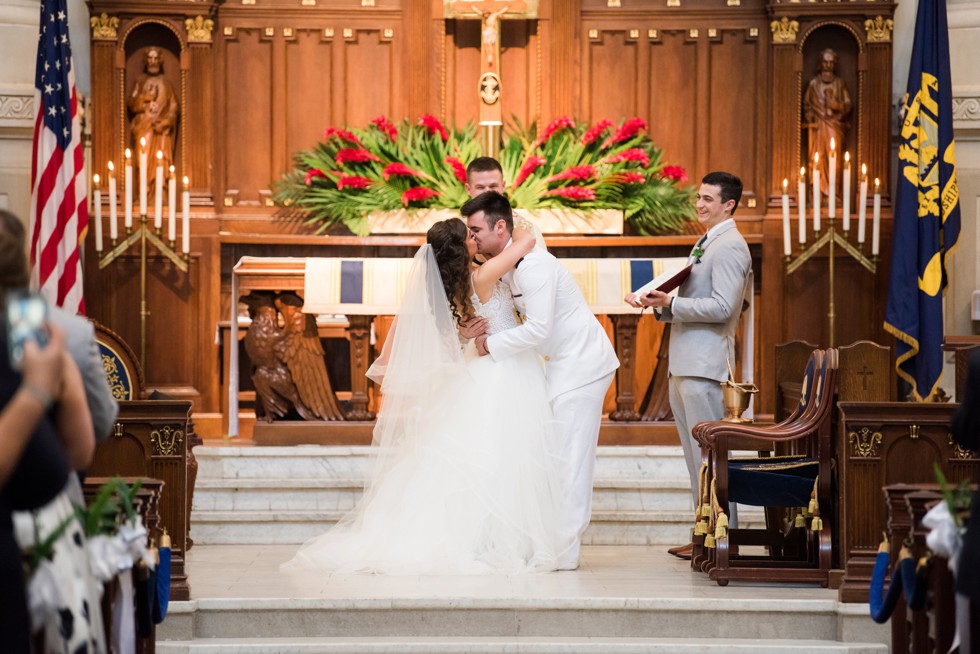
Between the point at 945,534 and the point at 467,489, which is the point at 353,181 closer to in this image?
the point at 467,489

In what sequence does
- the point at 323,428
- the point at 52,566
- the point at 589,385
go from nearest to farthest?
the point at 52,566, the point at 589,385, the point at 323,428

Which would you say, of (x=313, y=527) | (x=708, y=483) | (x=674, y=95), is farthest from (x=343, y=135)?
(x=708, y=483)

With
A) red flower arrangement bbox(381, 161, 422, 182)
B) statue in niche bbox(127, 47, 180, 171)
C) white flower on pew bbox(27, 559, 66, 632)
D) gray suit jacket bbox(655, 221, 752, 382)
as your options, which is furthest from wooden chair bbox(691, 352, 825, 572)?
statue in niche bbox(127, 47, 180, 171)

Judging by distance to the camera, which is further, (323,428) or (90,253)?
(90,253)

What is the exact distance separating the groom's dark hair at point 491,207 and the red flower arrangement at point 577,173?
2955 millimetres

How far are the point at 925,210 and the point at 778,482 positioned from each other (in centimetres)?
321

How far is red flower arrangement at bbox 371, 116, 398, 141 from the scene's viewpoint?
9.82 meters

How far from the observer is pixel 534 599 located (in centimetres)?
575

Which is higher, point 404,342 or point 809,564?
point 404,342

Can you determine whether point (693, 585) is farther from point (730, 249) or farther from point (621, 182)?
point (621, 182)

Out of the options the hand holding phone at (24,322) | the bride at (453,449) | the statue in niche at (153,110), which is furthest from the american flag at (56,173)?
the hand holding phone at (24,322)

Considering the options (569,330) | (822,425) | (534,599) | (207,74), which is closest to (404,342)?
(569,330)

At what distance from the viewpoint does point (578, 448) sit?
21.7 ft

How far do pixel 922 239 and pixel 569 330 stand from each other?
3217mm
